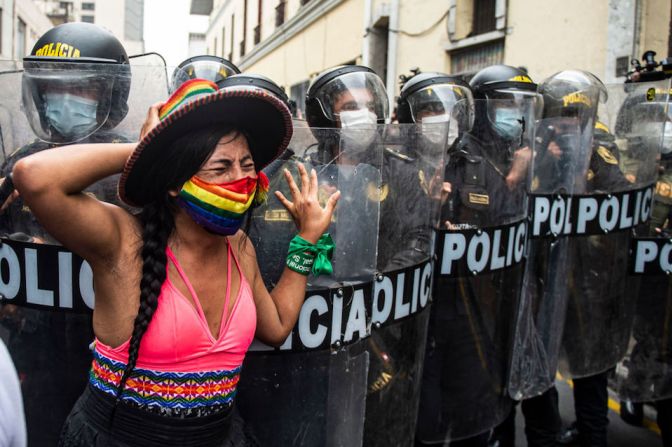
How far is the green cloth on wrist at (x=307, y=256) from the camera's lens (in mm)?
1871

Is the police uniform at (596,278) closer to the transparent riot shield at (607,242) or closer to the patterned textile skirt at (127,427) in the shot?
the transparent riot shield at (607,242)

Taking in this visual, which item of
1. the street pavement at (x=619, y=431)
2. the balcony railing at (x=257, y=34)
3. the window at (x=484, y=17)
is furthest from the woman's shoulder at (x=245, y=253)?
the balcony railing at (x=257, y=34)

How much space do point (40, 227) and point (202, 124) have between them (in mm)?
725

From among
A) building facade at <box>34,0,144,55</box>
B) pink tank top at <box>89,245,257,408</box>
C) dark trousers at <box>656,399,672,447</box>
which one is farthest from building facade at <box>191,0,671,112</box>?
building facade at <box>34,0,144,55</box>

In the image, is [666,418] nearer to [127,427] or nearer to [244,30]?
[127,427]

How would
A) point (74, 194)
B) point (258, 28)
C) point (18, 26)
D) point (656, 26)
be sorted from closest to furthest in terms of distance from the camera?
point (74, 194)
point (656, 26)
point (258, 28)
point (18, 26)

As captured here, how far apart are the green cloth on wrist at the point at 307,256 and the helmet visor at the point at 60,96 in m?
0.79

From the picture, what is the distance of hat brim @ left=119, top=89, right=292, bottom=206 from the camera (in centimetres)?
153

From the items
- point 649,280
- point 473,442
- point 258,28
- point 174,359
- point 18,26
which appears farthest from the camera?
point 18,26

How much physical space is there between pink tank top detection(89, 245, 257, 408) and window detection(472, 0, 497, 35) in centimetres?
897

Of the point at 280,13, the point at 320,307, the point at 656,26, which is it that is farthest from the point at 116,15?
the point at 320,307

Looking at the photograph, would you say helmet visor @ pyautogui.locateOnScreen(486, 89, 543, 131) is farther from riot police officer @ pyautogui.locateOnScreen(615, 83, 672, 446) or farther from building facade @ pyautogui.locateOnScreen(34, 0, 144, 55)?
building facade @ pyautogui.locateOnScreen(34, 0, 144, 55)

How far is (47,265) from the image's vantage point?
1.94m

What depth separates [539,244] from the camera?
327 cm
